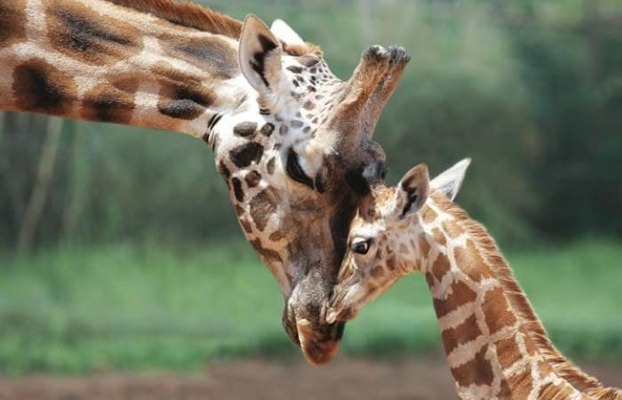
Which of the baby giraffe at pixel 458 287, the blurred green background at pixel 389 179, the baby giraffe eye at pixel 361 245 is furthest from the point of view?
the blurred green background at pixel 389 179

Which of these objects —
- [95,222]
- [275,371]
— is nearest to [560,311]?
[275,371]

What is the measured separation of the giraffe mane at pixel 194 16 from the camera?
582 centimetres

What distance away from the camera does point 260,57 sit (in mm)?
5480

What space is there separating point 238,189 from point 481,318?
115 cm

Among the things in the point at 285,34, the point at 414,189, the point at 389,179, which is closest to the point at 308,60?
the point at 285,34

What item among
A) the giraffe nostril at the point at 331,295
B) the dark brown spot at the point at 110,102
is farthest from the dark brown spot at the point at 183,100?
the giraffe nostril at the point at 331,295

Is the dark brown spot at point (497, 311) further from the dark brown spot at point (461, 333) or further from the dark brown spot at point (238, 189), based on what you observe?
the dark brown spot at point (238, 189)

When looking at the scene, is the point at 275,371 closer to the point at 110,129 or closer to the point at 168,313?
the point at 168,313

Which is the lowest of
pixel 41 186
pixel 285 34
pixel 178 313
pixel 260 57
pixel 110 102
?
pixel 178 313

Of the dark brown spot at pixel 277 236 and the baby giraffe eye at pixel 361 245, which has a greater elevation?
the baby giraffe eye at pixel 361 245

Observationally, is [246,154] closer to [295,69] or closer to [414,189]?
[295,69]

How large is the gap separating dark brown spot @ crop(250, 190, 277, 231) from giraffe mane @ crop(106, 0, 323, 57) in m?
0.72

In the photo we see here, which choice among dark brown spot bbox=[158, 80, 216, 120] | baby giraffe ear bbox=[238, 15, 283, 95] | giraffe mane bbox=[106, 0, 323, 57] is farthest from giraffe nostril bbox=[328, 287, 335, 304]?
giraffe mane bbox=[106, 0, 323, 57]

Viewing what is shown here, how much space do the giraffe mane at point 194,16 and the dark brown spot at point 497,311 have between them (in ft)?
4.60
